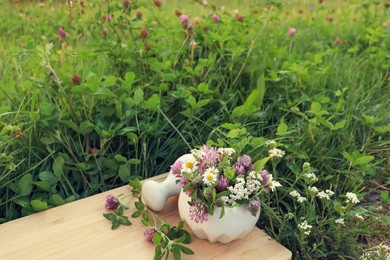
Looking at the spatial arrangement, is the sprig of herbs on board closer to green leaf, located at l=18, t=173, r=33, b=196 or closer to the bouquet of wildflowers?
the bouquet of wildflowers

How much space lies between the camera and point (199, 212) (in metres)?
1.21

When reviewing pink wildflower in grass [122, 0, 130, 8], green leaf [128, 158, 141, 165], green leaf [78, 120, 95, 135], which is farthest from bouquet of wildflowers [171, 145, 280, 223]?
pink wildflower in grass [122, 0, 130, 8]

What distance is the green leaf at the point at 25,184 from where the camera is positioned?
4.88 ft

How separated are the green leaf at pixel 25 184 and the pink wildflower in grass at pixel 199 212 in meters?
0.58

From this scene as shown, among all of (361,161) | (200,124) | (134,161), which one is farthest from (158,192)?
(361,161)

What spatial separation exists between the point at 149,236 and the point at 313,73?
1.33 m

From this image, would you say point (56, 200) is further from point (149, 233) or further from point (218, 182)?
point (218, 182)

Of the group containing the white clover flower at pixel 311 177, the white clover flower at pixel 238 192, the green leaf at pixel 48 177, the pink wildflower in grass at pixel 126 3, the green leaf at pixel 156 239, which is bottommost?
the green leaf at pixel 48 177

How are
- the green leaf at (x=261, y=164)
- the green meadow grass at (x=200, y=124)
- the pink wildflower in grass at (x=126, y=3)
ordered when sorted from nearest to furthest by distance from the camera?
the green leaf at (x=261, y=164) → the green meadow grass at (x=200, y=124) → the pink wildflower in grass at (x=126, y=3)

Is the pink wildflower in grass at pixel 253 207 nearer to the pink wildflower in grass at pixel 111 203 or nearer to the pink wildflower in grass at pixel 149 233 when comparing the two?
the pink wildflower in grass at pixel 149 233

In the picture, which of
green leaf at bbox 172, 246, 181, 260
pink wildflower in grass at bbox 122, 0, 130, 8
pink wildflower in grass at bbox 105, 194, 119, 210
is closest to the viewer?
green leaf at bbox 172, 246, 181, 260

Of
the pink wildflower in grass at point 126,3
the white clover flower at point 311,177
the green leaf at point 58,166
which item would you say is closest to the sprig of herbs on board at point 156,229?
the green leaf at point 58,166

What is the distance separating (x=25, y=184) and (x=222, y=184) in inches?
25.7

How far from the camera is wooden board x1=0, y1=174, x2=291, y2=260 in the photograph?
4.03 ft
